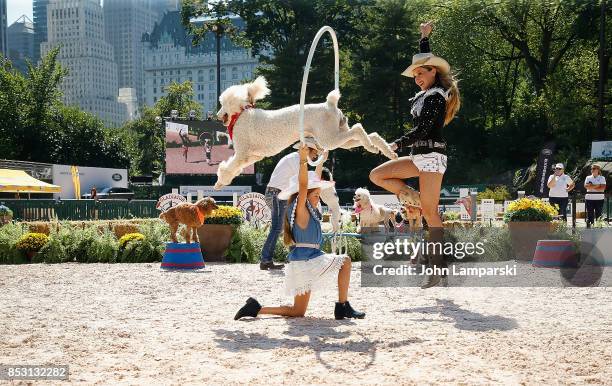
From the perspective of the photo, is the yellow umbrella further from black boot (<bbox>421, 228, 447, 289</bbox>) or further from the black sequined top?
the black sequined top

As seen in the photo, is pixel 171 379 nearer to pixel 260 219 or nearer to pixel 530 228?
pixel 530 228

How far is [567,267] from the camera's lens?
10.8m

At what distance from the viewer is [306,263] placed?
6.28 metres

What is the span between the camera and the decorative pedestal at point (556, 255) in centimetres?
1068

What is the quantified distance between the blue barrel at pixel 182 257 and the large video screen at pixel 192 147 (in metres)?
23.7

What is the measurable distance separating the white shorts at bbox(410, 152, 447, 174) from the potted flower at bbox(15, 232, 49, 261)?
858 cm

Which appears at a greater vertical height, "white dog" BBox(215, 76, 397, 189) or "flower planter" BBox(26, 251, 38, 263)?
"white dog" BBox(215, 76, 397, 189)

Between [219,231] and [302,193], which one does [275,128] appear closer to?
[302,193]

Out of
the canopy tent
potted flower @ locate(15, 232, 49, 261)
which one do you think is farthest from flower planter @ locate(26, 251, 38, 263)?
the canopy tent

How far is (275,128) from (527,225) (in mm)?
6506

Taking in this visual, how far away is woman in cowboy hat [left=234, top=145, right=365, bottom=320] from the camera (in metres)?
6.24

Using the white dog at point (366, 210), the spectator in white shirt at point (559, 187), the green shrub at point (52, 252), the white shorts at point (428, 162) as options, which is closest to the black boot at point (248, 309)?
the white shorts at point (428, 162)

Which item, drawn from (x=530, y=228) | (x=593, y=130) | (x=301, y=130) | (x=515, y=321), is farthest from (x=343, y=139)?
(x=593, y=130)

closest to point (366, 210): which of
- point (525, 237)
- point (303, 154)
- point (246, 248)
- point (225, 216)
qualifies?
point (246, 248)
